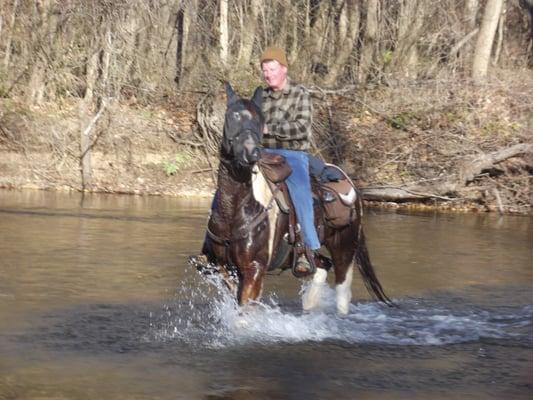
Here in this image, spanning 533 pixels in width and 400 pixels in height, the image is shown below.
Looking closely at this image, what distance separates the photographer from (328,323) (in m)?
9.98

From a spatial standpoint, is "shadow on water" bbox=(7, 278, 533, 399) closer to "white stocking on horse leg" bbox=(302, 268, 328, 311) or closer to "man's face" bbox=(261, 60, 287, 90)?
"white stocking on horse leg" bbox=(302, 268, 328, 311)

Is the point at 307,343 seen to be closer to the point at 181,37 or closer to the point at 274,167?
the point at 274,167

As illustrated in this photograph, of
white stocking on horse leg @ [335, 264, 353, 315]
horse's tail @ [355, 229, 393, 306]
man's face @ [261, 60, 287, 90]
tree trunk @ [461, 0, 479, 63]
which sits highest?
tree trunk @ [461, 0, 479, 63]

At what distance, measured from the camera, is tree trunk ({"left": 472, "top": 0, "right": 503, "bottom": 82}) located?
94.4ft

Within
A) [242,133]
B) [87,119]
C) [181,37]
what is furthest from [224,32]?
[242,133]

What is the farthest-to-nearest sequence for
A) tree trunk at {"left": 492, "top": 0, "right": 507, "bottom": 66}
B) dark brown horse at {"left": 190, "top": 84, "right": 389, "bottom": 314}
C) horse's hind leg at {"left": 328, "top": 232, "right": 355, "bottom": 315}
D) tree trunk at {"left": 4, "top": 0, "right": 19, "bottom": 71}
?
tree trunk at {"left": 492, "top": 0, "right": 507, "bottom": 66}, tree trunk at {"left": 4, "top": 0, "right": 19, "bottom": 71}, horse's hind leg at {"left": 328, "top": 232, "right": 355, "bottom": 315}, dark brown horse at {"left": 190, "top": 84, "right": 389, "bottom": 314}

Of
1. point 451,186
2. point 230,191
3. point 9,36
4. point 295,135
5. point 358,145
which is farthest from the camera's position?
point 9,36

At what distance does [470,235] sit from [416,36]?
42.1ft

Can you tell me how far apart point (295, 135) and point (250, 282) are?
1.58 m

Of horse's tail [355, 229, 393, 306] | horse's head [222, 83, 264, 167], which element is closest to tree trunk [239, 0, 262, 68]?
horse's tail [355, 229, 393, 306]

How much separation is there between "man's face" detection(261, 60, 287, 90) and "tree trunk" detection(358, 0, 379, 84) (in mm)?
19988

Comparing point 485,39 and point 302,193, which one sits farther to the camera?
point 485,39

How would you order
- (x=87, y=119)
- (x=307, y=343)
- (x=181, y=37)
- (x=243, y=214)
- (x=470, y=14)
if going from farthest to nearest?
(x=470, y=14)
(x=181, y=37)
(x=87, y=119)
(x=307, y=343)
(x=243, y=214)

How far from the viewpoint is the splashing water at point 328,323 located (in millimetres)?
9016
